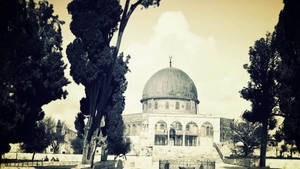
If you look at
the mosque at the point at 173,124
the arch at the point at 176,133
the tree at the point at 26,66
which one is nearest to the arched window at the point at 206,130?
the mosque at the point at 173,124

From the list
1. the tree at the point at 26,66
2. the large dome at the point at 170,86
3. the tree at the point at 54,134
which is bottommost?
the tree at the point at 54,134

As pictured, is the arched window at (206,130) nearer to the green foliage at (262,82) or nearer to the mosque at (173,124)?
the mosque at (173,124)

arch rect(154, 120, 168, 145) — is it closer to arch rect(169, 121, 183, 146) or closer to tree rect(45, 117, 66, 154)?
arch rect(169, 121, 183, 146)

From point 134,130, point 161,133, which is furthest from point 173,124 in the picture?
point 134,130

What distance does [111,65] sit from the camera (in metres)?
23.5

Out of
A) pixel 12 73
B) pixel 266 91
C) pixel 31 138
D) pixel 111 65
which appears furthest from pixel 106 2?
pixel 266 91

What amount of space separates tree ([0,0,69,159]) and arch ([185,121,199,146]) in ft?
133

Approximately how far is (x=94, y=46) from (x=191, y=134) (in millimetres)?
45023

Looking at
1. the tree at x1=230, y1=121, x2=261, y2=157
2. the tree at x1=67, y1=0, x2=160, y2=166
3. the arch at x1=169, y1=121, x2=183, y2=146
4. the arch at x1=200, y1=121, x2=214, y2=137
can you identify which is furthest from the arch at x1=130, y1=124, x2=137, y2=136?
the tree at x1=67, y1=0, x2=160, y2=166

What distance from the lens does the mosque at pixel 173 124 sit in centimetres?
5700

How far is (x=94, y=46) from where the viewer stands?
22906 millimetres

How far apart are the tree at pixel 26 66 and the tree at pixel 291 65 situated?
54.8 ft

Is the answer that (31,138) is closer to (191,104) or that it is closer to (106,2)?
(106,2)

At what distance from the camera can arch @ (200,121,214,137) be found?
6525 cm
